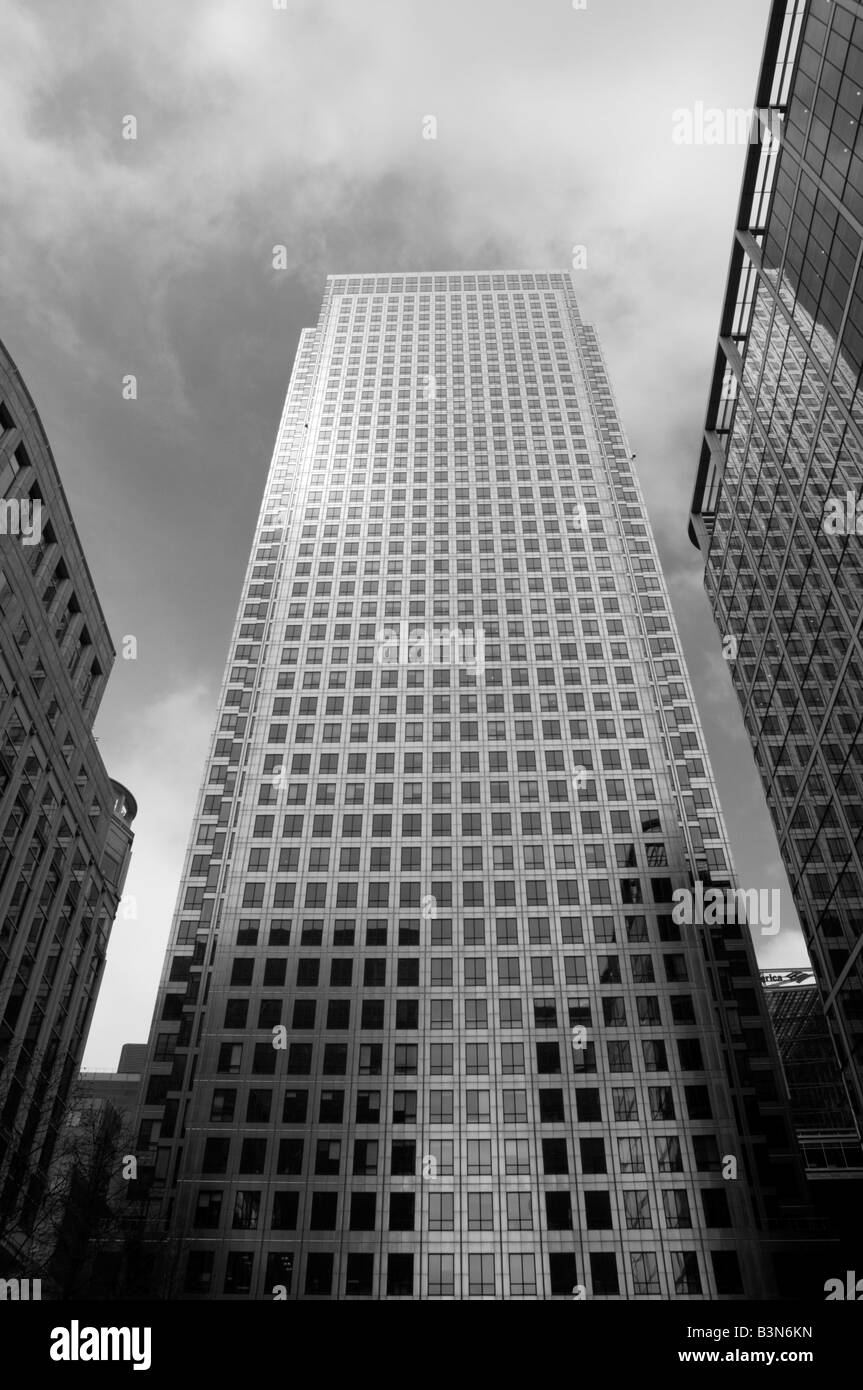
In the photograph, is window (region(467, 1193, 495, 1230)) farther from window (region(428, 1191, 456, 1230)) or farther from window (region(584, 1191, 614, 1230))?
window (region(584, 1191, 614, 1230))

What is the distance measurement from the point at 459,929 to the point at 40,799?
34.3 metres

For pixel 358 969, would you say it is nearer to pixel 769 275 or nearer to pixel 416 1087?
pixel 416 1087

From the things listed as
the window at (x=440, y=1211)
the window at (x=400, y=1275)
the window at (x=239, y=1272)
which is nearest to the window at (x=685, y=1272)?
the window at (x=440, y=1211)

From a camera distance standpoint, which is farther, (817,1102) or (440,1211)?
(817,1102)

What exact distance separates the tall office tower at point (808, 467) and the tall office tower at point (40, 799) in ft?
135

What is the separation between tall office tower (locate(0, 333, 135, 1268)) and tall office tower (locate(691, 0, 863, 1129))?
41190 millimetres

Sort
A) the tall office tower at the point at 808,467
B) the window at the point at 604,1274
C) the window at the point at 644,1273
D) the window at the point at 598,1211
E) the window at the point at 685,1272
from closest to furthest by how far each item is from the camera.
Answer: the tall office tower at the point at 808,467 → the window at the point at 685,1272 → the window at the point at 644,1273 → the window at the point at 604,1274 → the window at the point at 598,1211

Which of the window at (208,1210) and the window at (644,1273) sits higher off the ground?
the window at (208,1210)

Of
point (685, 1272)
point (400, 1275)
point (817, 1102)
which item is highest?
point (817, 1102)

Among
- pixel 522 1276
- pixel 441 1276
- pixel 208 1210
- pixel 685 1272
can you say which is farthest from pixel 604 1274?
pixel 208 1210

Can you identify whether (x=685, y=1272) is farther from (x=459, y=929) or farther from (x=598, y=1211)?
(x=459, y=929)

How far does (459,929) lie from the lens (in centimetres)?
7569

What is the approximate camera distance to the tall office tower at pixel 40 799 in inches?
2007

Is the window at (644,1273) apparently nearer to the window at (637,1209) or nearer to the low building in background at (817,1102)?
the window at (637,1209)
